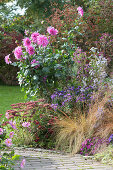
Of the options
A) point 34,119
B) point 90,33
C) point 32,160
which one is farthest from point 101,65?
point 90,33

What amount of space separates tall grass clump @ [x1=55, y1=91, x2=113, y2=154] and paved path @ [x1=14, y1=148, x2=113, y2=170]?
0.96ft

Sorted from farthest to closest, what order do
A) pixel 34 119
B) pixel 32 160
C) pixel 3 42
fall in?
1. pixel 3 42
2. pixel 34 119
3. pixel 32 160

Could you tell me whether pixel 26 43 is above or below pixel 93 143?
above

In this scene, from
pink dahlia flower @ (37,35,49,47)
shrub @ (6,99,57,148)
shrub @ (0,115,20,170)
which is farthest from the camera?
pink dahlia flower @ (37,35,49,47)

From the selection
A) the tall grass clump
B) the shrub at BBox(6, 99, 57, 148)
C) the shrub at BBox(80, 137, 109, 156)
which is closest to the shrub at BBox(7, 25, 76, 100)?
the shrub at BBox(6, 99, 57, 148)

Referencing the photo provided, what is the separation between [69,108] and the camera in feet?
17.3

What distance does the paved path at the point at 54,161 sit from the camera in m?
3.61

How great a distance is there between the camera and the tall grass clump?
15.2 feet

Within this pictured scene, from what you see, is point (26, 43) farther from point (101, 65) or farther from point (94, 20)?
point (94, 20)

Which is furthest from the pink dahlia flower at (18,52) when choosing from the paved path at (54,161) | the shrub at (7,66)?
the shrub at (7,66)

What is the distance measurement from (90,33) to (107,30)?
84 centimetres

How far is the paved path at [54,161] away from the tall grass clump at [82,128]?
29cm

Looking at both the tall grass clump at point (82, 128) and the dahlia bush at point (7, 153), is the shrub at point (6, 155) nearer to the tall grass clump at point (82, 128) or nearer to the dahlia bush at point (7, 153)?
the dahlia bush at point (7, 153)

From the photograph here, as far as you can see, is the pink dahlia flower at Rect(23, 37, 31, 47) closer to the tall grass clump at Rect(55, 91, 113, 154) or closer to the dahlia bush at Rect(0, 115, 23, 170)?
the tall grass clump at Rect(55, 91, 113, 154)
